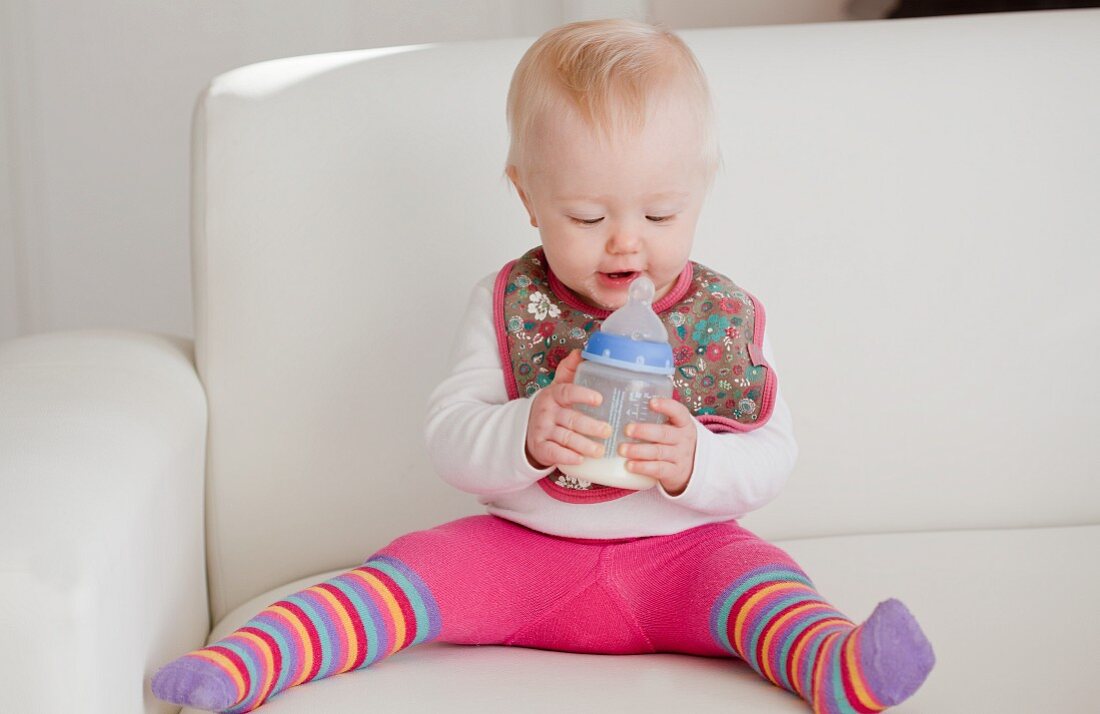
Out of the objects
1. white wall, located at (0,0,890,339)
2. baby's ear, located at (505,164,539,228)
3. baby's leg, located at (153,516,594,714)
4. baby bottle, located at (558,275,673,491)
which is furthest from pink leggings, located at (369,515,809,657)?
white wall, located at (0,0,890,339)

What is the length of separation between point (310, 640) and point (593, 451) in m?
0.31

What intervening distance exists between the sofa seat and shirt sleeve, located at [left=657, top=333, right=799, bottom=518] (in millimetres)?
154

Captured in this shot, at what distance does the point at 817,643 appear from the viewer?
1.10 m

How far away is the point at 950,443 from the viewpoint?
169 centimetres

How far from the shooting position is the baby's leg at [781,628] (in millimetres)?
1034

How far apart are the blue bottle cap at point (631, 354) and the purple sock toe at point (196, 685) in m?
0.42

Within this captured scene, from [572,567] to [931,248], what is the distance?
69cm

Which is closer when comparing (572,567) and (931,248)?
(572,567)

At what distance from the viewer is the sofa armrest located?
0.94 m

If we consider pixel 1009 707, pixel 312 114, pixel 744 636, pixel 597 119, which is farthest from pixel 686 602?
pixel 312 114

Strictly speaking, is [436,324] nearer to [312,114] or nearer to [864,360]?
[312,114]

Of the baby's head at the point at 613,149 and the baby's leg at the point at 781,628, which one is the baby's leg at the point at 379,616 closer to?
the baby's leg at the point at 781,628

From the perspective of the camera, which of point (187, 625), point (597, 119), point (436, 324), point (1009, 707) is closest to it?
point (1009, 707)

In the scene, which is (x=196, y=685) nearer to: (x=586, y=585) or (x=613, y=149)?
(x=586, y=585)
